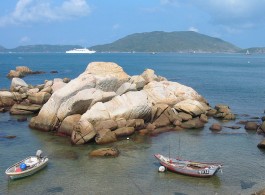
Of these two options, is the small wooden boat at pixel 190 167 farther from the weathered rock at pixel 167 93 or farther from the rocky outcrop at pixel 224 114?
the rocky outcrop at pixel 224 114

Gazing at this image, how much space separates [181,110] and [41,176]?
21.8 meters

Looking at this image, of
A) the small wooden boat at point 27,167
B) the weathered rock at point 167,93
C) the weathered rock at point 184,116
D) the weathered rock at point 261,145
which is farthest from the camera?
the weathered rock at point 167,93

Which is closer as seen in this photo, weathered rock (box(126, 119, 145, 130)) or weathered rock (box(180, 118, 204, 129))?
weathered rock (box(126, 119, 145, 130))

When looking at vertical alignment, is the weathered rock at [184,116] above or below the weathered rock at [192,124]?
above

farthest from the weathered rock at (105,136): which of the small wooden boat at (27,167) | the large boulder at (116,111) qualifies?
the small wooden boat at (27,167)

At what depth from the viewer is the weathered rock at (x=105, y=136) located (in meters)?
37.3

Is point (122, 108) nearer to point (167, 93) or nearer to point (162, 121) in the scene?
point (162, 121)

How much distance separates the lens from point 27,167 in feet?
99.3

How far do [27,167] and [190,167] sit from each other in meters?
12.9

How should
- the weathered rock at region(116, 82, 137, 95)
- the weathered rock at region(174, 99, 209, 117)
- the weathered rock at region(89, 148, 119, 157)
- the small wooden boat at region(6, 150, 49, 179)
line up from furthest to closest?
the weathered rock at region(116, 82, 137, 95), the weathered rock at region(174, 99, 209, 117), the weathered rock at region(89, 148, 119, 157), the small wooden boat at region(6, 150, 49, 179)

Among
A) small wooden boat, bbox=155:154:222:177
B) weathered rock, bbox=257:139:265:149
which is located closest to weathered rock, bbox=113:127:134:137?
small wooden boat, bbox=155:154:222:177

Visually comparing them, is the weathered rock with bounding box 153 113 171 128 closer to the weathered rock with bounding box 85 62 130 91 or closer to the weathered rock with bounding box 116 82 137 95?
the weathered rock with bounding box 116 82 137 95

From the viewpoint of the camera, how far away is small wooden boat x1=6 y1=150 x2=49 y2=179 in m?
29.1

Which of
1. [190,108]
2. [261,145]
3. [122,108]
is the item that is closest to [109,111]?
[122,108]
